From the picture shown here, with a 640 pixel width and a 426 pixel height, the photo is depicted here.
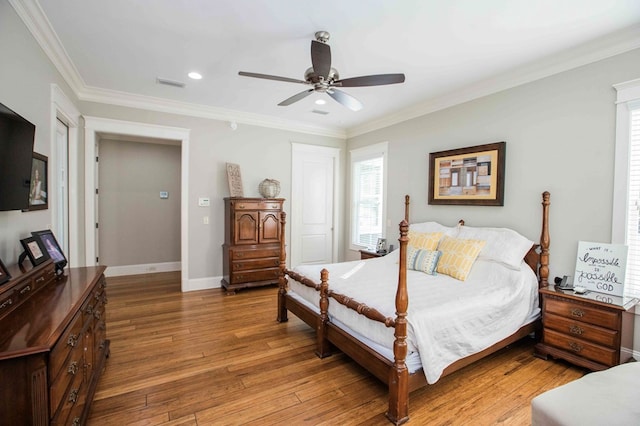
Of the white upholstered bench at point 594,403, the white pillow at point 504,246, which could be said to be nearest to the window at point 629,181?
the white pillow at point 504,246

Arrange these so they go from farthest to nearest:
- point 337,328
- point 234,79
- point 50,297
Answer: point 234,79 < point 337,328 < point 50,297

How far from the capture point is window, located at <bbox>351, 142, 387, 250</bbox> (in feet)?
16.8

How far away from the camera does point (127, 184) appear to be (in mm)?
5688

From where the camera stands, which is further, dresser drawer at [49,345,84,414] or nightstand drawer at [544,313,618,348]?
nightstand drawer at [544,313,618,348]

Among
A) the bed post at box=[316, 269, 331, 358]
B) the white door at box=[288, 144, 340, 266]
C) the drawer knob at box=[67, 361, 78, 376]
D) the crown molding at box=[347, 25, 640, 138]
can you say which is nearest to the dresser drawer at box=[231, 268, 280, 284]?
the white door at box=[288, 144, 340, 266]

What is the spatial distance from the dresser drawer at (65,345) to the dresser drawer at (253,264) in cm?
285

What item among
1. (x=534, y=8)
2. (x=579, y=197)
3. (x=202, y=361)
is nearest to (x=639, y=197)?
(x=579, y=197)

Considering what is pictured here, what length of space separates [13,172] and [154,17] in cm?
150

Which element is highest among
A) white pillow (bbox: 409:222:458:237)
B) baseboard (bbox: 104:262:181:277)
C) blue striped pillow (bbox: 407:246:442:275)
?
white pillow (bbox: 409:222:458:237)

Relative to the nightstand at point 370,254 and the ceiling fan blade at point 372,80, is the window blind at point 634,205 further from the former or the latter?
the nightstand at point 370,254

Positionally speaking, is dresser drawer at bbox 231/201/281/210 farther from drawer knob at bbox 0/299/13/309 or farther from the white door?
drawer knob at bbox 0/299/13/309

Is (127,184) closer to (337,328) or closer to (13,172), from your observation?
(13,172)

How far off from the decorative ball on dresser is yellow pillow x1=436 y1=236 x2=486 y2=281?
278 cm

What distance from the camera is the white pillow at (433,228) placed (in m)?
3.70
